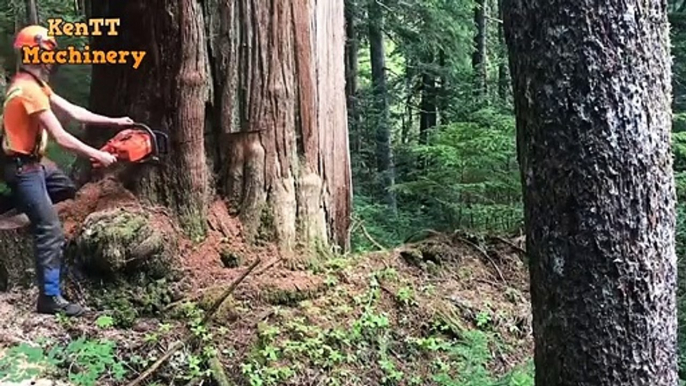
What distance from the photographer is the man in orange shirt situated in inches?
149

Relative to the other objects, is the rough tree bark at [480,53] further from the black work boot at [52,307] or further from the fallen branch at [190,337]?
the black work boot at [52,307]

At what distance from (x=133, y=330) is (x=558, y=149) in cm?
258

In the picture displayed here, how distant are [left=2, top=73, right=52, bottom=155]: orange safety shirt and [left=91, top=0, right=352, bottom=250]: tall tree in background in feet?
2.35

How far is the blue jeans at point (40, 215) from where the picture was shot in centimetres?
387

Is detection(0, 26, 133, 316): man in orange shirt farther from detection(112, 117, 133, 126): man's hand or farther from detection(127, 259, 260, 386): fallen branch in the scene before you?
detection(127, 259, 260, 386): fallen branch

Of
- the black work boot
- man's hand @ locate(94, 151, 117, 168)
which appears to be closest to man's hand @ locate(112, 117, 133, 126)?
man's hand @ locate(94, 151, 117, 168)

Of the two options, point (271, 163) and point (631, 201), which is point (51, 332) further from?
point (631, 201)

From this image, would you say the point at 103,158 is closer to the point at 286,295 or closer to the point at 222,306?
the point at 222,306

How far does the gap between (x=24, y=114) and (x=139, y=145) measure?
28.4 inches

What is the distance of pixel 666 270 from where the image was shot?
7.73 feet

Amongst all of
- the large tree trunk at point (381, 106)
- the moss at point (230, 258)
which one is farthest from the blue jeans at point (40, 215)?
the large tree trunk at point (381, 106)

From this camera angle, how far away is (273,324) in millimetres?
3977

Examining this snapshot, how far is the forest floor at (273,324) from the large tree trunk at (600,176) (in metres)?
1.20

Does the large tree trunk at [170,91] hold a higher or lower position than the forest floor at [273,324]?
higher
